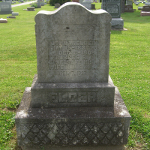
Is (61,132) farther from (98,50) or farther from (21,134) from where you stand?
(98,50)

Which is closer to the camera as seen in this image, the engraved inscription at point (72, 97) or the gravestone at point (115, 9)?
the engraved inscription at point (72, 97)

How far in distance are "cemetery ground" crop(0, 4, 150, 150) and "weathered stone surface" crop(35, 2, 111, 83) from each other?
1.17 meters

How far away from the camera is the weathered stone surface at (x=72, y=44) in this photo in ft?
10.1

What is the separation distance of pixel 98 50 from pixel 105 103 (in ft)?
2.92

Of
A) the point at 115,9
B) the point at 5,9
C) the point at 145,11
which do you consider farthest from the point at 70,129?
the point at 5,9

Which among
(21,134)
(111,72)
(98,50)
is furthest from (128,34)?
(21,134)

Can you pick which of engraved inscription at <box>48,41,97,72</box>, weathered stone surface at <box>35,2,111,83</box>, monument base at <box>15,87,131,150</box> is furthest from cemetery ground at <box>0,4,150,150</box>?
engraved inscription at <box>48,41,97,72</box>

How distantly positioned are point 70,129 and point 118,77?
3.17m

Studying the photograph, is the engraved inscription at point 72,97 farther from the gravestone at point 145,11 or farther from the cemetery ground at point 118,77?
the gravestone at point 145,11

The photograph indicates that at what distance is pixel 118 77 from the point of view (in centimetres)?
587

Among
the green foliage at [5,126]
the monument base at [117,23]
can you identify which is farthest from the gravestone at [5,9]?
the green foliage at [5,126]

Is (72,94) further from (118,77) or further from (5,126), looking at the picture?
(118,77)

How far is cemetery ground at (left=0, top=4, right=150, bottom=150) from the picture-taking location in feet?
11.8

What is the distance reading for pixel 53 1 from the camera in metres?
34.7
